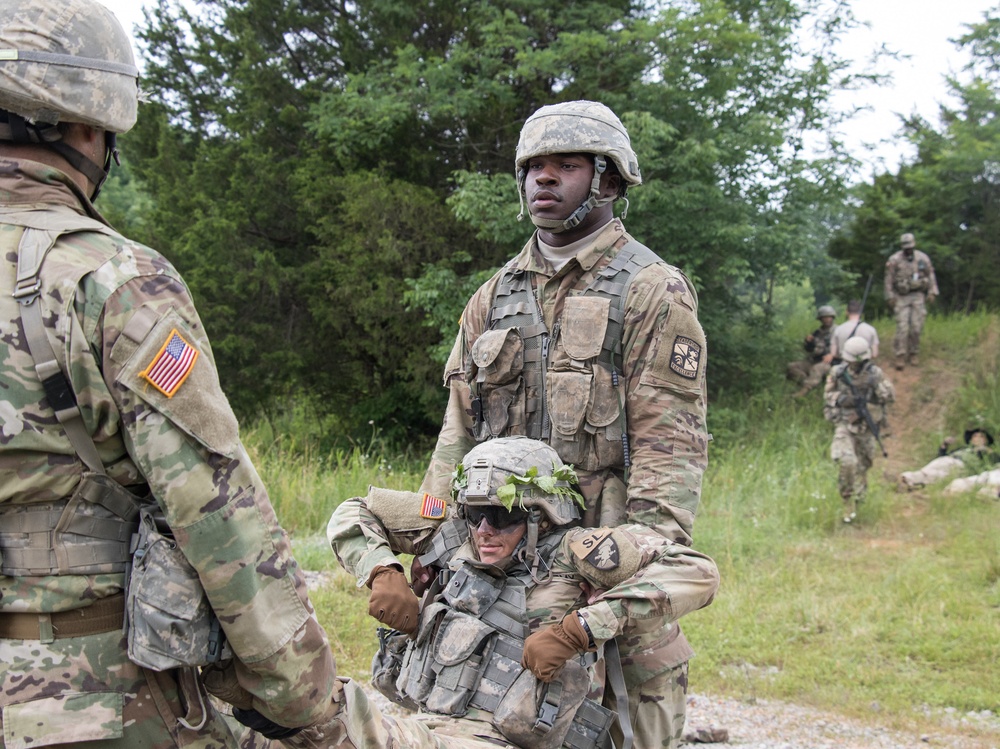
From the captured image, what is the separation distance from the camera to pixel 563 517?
311cm

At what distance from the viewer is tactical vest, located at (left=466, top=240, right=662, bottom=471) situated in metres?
3.15

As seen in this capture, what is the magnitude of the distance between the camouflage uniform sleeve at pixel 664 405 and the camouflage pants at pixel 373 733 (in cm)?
79

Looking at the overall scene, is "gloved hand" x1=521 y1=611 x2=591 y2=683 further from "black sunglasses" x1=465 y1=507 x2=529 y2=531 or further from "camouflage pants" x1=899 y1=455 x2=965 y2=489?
"camouflage pants" x1=899 y1=455 x2=965 y2=489

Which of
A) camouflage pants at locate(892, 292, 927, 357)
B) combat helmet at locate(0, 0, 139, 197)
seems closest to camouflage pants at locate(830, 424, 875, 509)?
camouflage pants at locate(892, 292, 927, 357)

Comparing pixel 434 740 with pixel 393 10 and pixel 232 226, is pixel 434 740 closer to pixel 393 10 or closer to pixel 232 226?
pixel 232 226

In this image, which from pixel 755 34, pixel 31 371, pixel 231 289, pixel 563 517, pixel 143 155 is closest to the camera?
pixel 31 371

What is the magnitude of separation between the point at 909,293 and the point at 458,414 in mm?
13462

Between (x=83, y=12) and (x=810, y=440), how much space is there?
12404mm

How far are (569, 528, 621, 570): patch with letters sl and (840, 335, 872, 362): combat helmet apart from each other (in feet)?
29.2

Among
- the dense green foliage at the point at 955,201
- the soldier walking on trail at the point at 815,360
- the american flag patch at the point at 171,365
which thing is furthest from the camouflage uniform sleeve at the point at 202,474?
the dense green foliage at the point at 955,201

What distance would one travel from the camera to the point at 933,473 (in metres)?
12.2

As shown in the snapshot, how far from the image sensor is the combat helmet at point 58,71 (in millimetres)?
1954

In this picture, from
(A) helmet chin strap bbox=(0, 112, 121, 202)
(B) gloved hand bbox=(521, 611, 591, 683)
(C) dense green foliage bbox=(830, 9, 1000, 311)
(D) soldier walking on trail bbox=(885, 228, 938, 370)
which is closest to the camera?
(A) helmet chin strap bbox=(0, 112, 121, 202)

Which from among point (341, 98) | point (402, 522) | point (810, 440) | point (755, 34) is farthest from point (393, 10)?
point (402, 522)
